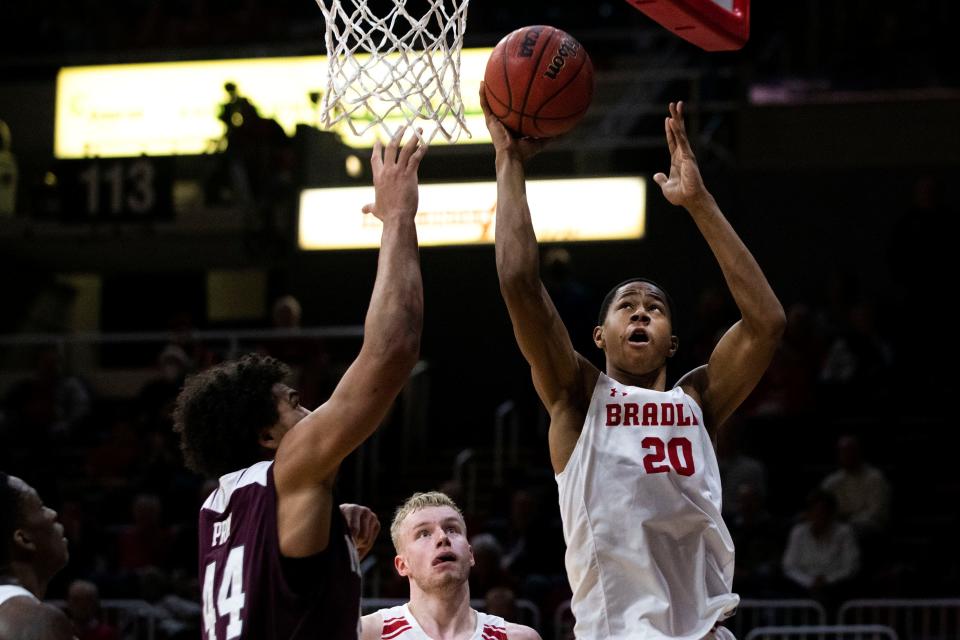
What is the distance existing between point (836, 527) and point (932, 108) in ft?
21.9

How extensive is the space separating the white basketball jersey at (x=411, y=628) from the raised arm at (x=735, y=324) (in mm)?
1462

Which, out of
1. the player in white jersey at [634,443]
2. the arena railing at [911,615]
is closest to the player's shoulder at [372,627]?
the player in white jersey at [634,443]

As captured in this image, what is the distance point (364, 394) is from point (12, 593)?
1.05 m

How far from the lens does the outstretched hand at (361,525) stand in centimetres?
423

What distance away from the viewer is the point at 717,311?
40.2 ft

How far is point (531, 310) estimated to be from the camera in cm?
451

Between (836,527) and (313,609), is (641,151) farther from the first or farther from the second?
(313,609)

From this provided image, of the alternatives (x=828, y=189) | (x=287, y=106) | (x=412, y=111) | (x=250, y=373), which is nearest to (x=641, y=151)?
(x=828, y=189)

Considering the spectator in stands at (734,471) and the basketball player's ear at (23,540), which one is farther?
the spectator in stands at (734,471)

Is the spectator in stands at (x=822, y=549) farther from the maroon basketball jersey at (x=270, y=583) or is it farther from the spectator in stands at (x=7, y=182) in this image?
the spectator in stands at (x=7, y=182)

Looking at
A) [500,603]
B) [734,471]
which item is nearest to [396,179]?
[500,603]

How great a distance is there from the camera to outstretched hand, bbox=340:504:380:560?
423cm

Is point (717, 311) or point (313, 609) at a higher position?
point (717, 311)

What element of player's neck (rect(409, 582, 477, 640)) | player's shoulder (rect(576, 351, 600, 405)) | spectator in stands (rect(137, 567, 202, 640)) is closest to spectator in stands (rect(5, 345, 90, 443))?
spectator in stands (rect(137, 567, 202, 640))
